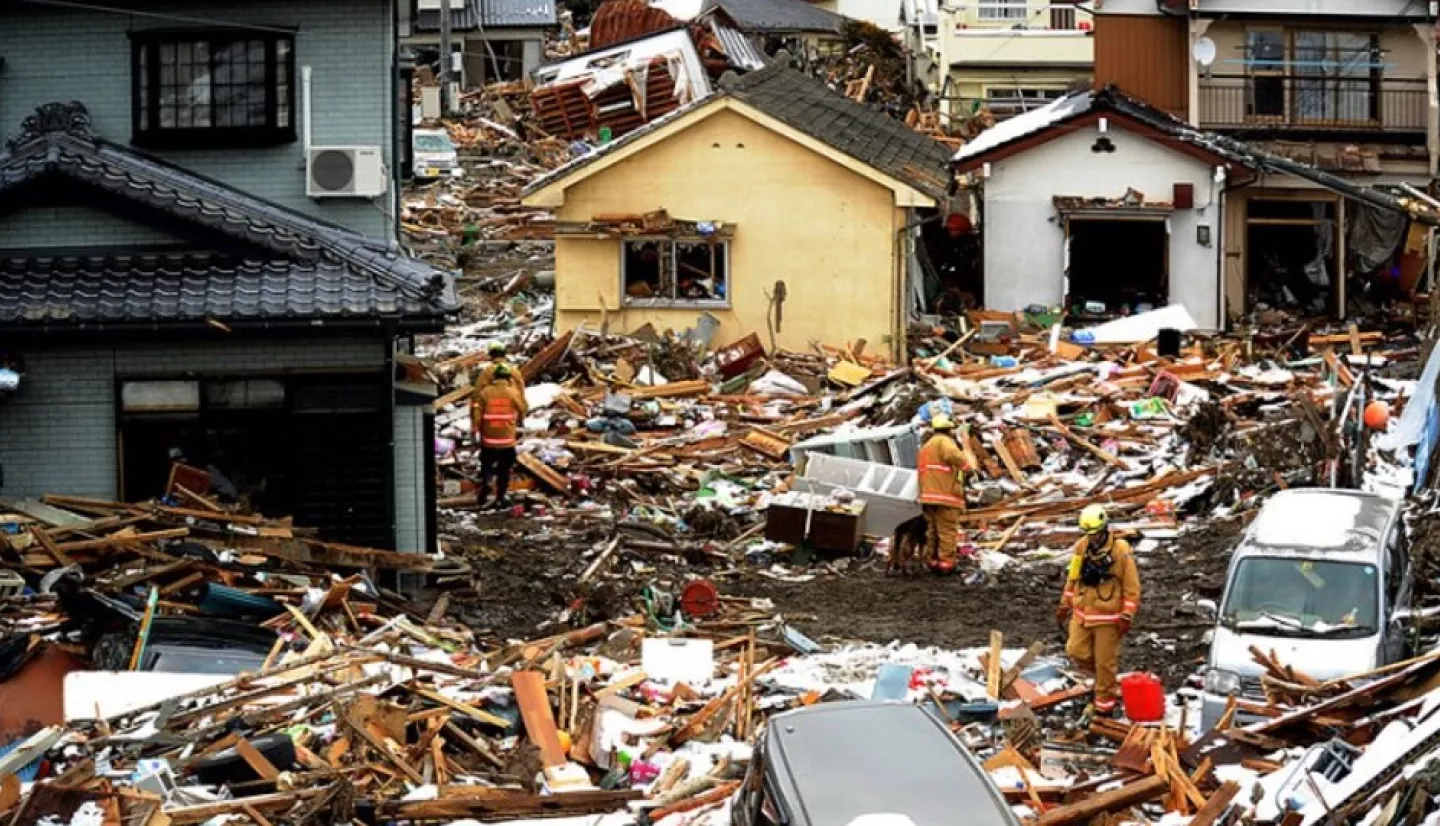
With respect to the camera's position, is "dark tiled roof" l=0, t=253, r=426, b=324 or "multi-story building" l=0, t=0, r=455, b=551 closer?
"dark tiled roof" l=0, t=253, r=426, b=324

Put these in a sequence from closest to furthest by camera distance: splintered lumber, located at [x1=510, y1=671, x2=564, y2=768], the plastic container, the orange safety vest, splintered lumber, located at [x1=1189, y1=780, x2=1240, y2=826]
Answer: splintered lumber, located at [x1=1189, y1=780, x2=1240, y2=826], splintered lumber, located at [x1=510, y1=671, x2=564, y2=768], the plastic container, the orange safety vest

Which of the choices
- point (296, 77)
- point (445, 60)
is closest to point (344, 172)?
point (296, 77)

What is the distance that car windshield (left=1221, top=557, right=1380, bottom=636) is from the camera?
1595 cm

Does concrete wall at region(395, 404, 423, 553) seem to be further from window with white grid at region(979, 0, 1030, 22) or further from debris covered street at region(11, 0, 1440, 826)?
window with white grid at region(979, 0, 1030, 22)

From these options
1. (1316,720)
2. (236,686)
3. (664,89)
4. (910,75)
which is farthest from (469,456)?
(910,75)

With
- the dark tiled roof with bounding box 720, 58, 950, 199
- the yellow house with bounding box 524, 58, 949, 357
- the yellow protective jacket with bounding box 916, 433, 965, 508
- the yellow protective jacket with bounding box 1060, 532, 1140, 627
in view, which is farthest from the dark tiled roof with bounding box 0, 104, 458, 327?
the dark tiled roof with bounding box 720, 58, 950, 199

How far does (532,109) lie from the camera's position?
1884 inches

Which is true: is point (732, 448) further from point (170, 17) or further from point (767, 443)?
point (170, 17)

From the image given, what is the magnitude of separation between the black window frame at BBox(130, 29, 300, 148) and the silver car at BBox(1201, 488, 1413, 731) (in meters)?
9.15

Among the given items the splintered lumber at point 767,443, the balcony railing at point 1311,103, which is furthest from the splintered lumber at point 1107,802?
the balcony railing at point 1311,103

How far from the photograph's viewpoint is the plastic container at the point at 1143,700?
15.1 m

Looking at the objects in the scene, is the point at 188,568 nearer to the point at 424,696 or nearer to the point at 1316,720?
the point at 424,696

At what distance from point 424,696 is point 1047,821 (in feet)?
13.4

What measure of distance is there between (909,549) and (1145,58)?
702 inches
